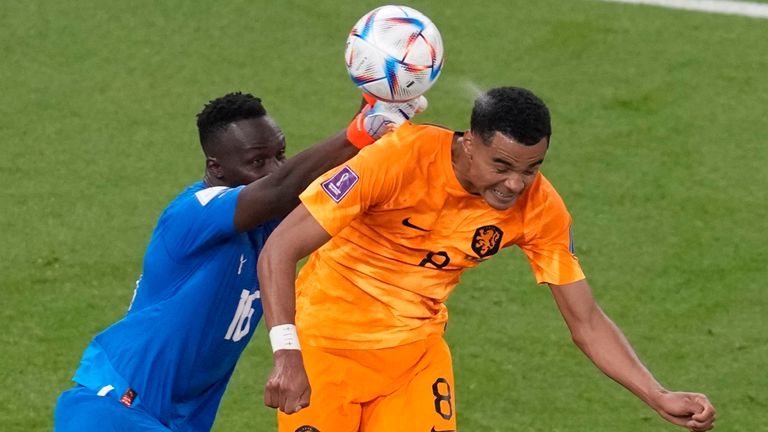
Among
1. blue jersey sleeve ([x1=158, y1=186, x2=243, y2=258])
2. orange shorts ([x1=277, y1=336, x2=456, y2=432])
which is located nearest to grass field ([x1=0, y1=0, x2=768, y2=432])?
orange shorts ([x1=277, y1=336, x2=456, y2=432])

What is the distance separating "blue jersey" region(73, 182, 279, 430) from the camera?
6395 mm

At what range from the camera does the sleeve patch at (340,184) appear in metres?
6.08

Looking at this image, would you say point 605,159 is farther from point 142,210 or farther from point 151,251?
point 151,251

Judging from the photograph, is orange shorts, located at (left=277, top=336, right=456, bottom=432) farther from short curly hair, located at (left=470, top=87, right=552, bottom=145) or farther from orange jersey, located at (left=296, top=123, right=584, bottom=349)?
short curly hair, located at (left=470, top=87, right=552, bottom=145)

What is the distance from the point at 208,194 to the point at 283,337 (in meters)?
0.90

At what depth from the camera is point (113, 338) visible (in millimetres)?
6523

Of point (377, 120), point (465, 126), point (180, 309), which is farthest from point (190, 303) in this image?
point (465, 126)

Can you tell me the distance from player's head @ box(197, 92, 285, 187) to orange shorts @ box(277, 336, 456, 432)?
2.57 ft

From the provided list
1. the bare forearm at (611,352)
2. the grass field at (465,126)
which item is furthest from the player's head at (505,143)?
the grass field at (465,126)

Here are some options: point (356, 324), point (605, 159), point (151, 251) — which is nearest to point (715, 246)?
point (605, 159)

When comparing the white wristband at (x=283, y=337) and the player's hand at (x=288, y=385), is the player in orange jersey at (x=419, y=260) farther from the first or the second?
the player's hand at (x=288, y=385)

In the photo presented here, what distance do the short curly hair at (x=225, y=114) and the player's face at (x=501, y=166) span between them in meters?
1.07

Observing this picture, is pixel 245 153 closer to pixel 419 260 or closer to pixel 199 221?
pixel 199 221

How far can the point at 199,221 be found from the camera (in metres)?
6.34
